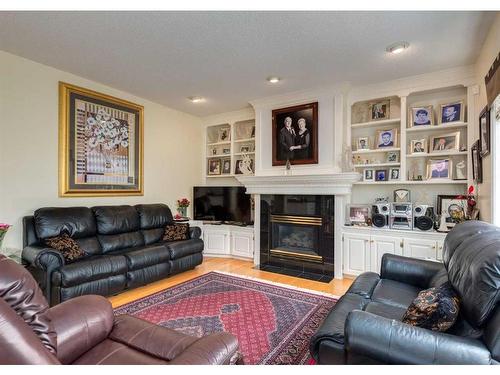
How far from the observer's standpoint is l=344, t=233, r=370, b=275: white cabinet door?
151 inches

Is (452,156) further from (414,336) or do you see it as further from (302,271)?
(414,336)

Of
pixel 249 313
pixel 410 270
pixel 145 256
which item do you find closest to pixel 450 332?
pixel 410 270

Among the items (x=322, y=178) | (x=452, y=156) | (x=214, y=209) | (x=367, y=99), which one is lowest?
(x=214, y=209)

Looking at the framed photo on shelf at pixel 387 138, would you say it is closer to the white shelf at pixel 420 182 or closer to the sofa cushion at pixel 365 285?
the white shelf at pixel 420 182

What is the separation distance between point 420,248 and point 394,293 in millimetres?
1577

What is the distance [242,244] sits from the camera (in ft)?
16.1

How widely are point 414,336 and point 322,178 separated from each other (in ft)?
9.33

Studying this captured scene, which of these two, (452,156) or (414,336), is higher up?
(452,156)

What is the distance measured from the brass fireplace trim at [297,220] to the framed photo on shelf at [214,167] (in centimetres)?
164

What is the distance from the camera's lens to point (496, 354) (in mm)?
1170

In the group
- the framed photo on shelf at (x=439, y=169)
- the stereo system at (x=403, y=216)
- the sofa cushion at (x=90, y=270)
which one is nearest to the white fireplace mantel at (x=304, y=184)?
the stereo system at (x=403, y=216)

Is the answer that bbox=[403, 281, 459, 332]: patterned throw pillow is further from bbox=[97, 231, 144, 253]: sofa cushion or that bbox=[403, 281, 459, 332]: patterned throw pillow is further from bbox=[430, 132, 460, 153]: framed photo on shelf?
bbox=[97, 231, 144, 253]: sofa cushion
